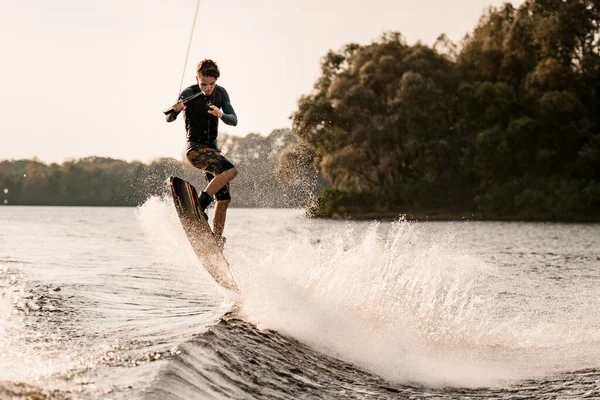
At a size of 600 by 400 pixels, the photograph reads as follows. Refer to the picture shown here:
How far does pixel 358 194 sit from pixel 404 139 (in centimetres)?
542

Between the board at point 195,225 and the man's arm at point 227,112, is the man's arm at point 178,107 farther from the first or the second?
the board at point 195,225

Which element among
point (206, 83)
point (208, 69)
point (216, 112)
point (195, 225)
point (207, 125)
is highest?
point (208, 69)

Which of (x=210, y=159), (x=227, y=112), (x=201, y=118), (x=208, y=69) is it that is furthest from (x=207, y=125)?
(x=208, y=69)

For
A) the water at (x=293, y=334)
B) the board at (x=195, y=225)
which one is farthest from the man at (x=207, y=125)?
the water at (x=293, y=334)

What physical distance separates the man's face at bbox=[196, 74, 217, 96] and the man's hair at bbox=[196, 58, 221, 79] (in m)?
0.04

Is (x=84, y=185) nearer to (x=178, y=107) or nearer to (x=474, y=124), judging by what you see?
(x=474, y=124)

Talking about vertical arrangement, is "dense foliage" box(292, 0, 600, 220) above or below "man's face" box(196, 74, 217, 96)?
above

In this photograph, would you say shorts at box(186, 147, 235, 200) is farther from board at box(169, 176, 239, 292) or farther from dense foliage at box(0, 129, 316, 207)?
dense foliage at box(0, 129, 316, 207)

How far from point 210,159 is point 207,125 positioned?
420 millimetres

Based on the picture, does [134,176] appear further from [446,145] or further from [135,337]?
[135,337]

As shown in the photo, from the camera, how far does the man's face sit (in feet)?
30.3

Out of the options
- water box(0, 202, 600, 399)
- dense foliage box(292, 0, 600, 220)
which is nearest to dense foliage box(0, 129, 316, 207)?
dense foliage box(292, 0, 600, 220)

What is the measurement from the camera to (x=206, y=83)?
9.25m

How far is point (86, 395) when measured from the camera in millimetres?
5426
